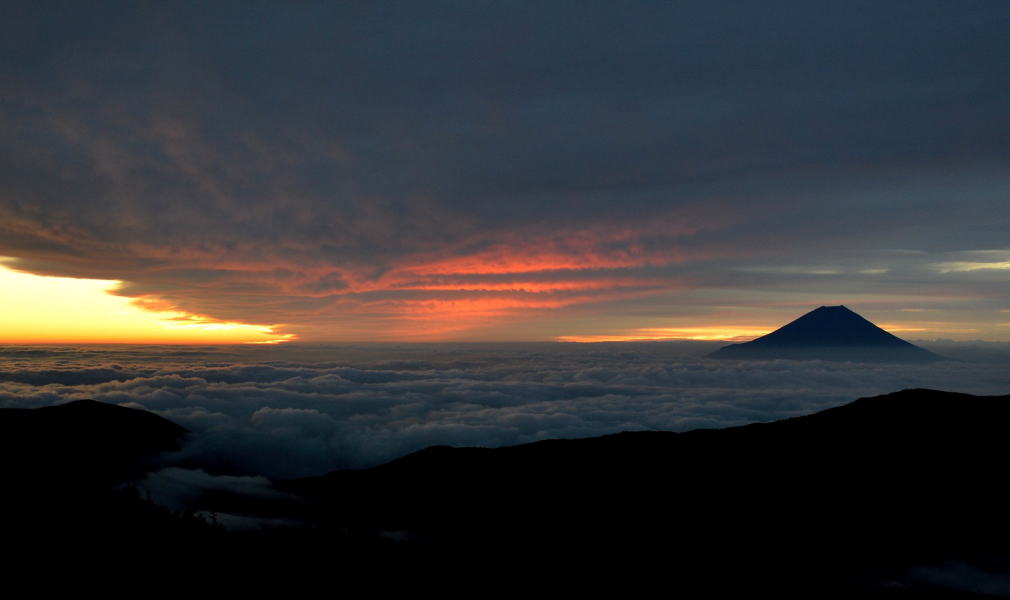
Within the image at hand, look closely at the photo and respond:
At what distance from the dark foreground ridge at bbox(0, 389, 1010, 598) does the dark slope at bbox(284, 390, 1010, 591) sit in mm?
343

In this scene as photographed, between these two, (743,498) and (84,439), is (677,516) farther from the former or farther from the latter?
(84,439)

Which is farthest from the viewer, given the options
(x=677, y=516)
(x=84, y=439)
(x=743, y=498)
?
(x=84, y=439)

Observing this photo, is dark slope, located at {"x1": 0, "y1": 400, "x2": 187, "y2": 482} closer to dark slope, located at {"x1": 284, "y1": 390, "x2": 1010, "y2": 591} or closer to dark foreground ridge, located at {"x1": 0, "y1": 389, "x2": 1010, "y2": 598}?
dark foreground ridge, located at {"x1": 0, "y1": 389, "x2": 1010, "y2": 598}

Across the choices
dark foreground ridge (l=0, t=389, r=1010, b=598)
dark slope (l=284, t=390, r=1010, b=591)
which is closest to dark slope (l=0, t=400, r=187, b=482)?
dark foreground ridge (l=0, t=389, r=1010, b=598)

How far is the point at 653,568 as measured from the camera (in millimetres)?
58062

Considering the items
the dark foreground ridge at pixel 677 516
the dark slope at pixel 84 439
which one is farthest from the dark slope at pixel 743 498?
the dark slope at pixel 84 439

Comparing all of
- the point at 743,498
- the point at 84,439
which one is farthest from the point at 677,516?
the point at 84,439

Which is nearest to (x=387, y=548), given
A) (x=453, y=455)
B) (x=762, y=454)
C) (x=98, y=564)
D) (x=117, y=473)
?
(x=98, y=564)

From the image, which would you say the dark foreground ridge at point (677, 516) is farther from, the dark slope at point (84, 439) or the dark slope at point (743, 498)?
the dark slope at point (84, 439)

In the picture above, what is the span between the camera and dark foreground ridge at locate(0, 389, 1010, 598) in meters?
30.2

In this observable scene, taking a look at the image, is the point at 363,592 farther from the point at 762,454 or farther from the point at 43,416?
the point at 43,416

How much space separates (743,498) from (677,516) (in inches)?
486

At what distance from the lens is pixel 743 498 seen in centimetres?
9631

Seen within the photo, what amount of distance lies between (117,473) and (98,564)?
15213cm
